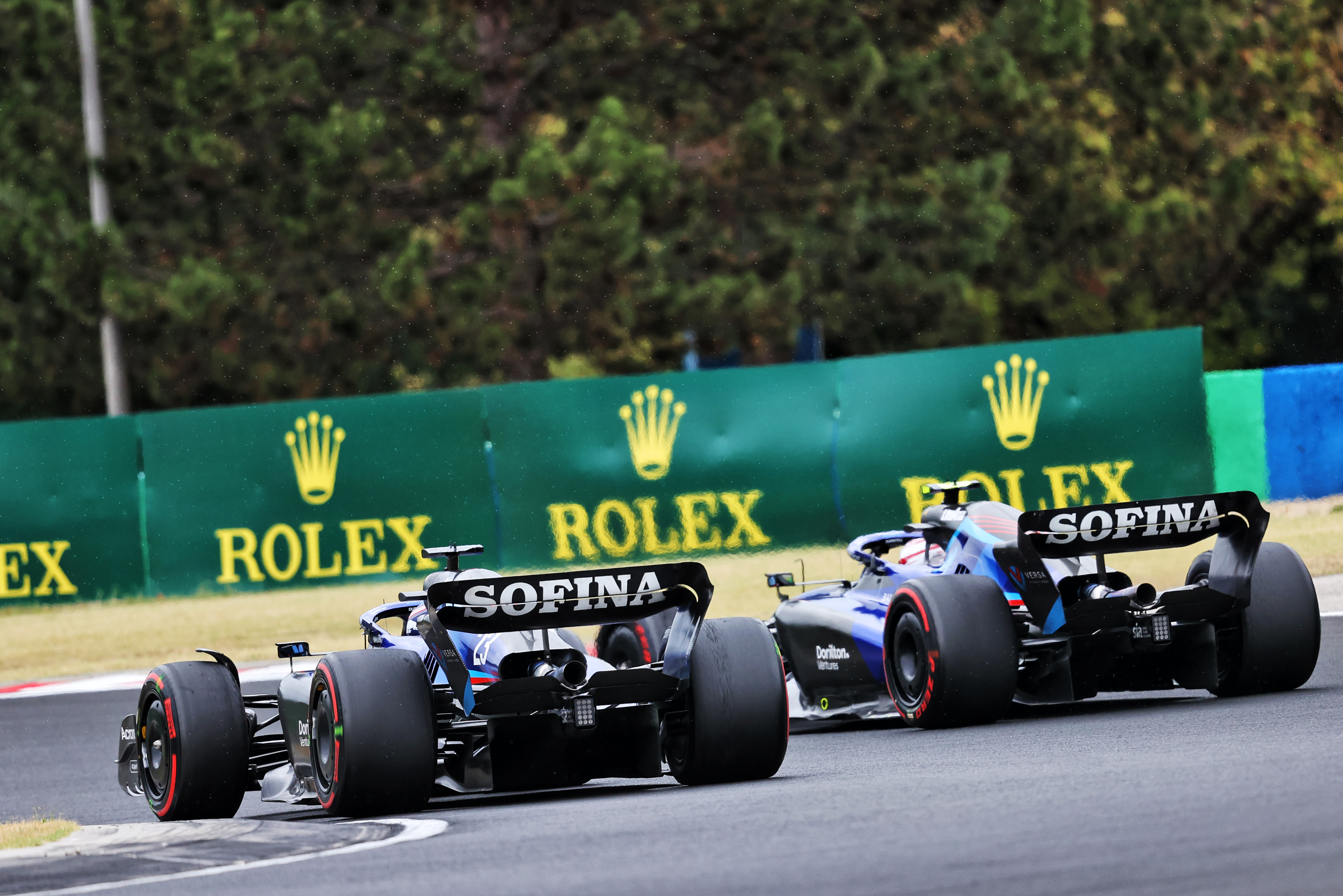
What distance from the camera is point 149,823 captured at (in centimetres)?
912

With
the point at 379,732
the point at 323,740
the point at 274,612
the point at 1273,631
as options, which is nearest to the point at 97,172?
the point at 274,612

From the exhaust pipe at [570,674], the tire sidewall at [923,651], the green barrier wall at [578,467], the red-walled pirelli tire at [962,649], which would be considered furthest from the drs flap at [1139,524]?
the green barrier wall at [578,467]

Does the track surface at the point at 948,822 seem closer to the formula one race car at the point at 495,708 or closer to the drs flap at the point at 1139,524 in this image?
the formula one race car at the point at 495,708

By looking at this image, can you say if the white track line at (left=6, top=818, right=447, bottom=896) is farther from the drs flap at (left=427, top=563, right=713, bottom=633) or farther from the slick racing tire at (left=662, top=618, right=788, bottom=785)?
the slick racing tire at (left=662, top=618, right=788, bottom=785)

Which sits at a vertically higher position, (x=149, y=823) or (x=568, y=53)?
(x=568, y=53)

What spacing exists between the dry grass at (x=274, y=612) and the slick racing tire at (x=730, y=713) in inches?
350

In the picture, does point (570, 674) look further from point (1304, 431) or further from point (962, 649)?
point (1304, 431)

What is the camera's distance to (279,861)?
7.69 m

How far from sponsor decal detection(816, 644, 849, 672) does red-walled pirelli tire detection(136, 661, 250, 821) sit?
3.52m

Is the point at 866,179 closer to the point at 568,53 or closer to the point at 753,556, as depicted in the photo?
the point at 568,53

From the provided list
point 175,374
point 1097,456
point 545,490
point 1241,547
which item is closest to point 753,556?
point 545,490

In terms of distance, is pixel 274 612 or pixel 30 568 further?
pixel 30 568

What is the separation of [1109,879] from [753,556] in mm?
15385

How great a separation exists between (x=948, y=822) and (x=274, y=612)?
44.9ft
